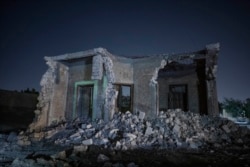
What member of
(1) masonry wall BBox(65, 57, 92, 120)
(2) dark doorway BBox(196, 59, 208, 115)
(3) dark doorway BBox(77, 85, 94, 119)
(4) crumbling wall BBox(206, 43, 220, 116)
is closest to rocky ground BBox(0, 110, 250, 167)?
(4) crumbling wall BBox(206, 43, 220, 116)

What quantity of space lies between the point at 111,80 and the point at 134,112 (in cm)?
236

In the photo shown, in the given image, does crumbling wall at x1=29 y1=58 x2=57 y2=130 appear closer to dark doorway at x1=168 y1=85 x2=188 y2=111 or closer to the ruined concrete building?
the ruined concrete building

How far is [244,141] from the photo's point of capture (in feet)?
23.6

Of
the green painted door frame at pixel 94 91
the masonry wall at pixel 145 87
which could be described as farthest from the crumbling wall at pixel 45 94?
the masonry wall at pixel 145 87

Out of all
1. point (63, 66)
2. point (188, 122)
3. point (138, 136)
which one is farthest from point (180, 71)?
point (63, 66)

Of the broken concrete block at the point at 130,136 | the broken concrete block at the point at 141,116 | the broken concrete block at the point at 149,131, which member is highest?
the broken concrete block at the point at 141,116

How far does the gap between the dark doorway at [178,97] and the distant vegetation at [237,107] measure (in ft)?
50.3

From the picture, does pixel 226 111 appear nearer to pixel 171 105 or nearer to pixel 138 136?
pixel 171 105

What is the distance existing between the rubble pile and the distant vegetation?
1799 cm

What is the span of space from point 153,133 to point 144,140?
598mm

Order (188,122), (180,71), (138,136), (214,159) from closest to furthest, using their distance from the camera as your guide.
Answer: (214,159), (138,136), (188,122), (180,71)

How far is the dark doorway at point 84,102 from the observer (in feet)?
34.5

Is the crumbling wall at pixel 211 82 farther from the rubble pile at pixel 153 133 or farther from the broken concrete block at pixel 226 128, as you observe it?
the broken concrete block at pixel 226 128

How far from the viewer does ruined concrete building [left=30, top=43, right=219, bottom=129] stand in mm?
9180
